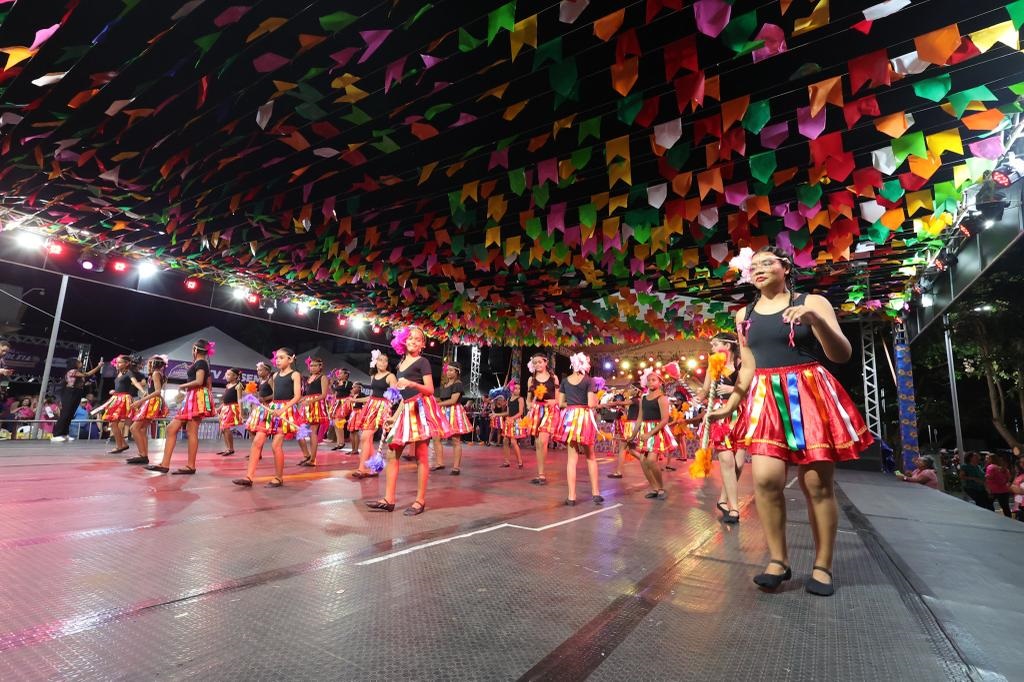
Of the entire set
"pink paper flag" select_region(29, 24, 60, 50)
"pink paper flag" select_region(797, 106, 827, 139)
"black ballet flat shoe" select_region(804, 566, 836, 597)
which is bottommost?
"black ballet flat shoe" select_region(804, 566, 836, 597)

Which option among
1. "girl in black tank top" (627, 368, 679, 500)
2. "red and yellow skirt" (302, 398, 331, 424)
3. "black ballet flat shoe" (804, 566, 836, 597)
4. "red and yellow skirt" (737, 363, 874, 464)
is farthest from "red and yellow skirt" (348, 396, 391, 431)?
"black ballet flat shoe" (804, 566, 836, 597)

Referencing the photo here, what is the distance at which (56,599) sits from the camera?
2258 millimetres

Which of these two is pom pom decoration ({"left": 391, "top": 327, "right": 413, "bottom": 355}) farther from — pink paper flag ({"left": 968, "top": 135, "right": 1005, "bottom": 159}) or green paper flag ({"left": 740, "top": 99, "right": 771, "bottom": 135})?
pink paper flag ({"left": 968, "top": 135, "right": 1005, "bottom": 159})

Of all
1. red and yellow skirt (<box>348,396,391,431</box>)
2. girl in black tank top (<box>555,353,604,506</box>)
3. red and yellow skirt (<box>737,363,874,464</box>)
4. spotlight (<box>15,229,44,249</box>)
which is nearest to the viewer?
red and yellow skirt (<box>737,363,874,464</box>)

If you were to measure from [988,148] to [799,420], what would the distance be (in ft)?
14.1

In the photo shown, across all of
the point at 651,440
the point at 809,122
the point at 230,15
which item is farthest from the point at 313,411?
the point at 809,122

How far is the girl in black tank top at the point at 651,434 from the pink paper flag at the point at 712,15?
4.08 meters

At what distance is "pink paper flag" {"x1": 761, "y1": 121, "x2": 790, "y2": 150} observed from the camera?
460 cm

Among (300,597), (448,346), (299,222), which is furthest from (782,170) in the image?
(448,346)

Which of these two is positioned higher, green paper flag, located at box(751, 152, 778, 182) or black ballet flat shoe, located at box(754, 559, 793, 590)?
green paper flag, located at box(751, 152, 778, 182)

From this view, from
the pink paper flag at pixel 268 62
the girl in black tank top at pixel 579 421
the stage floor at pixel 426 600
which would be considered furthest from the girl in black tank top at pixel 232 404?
the girl in black tank top at pixel 579 421

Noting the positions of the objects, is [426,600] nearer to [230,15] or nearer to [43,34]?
[230,15]

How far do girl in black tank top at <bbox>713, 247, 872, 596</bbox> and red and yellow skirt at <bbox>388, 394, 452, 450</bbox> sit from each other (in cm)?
261

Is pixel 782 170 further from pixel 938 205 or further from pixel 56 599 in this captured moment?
pixel 56 599
